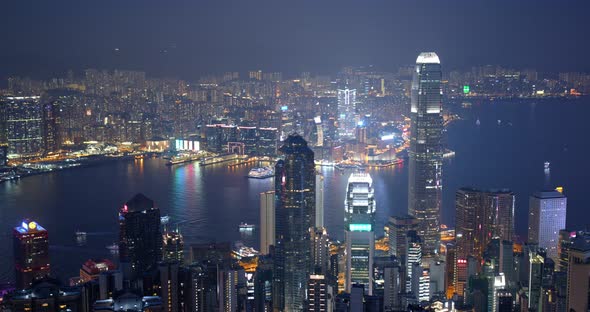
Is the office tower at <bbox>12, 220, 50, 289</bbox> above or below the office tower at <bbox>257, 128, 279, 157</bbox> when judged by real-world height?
below

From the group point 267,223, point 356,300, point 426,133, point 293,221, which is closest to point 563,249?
point 293,221

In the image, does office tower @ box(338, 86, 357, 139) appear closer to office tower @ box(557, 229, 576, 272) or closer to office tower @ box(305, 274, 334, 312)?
office tower @ box(557, 229, 576, 272)

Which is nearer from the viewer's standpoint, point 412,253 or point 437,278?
point 437,278

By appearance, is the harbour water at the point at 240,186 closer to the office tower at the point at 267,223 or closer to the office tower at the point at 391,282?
the office tower at the point at 267,223

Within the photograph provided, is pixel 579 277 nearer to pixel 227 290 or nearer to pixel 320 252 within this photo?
pixel 320 252

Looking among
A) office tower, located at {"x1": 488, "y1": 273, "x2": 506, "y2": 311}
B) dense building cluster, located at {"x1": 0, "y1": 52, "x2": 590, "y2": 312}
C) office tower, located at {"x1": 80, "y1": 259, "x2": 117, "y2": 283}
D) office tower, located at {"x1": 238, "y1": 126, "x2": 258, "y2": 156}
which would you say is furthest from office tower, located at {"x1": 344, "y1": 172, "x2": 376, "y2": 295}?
office tower, located at {"x1": 238, "y1": 126, "x2": 258, "y2": 156}

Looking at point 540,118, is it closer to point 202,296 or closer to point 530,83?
point 530,83

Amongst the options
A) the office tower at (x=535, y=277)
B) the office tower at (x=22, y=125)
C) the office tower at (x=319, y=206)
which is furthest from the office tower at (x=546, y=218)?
the office tower at (x=22, y=125)

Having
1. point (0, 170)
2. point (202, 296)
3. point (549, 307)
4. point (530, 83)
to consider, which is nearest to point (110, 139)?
point (0, 170)
